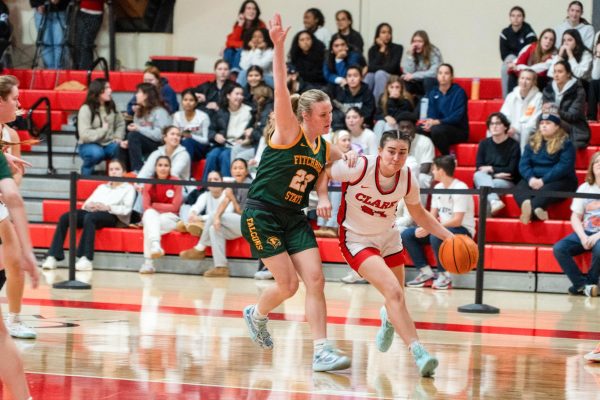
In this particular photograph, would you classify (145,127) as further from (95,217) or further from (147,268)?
(147,268)

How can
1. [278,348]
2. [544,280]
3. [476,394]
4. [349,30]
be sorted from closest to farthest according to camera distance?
[476,394], [278,348], [544,280], [349,30]

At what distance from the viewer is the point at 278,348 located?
704 cm

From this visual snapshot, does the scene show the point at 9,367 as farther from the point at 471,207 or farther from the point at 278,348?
the point at 471,207

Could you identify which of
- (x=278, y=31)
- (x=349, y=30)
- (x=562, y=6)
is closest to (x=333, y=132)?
(x=349, y=30)

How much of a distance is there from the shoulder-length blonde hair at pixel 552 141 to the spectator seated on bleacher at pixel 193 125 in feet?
13.1

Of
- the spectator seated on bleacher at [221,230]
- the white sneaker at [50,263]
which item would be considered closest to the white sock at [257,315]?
the spectator seated on bleacher at [221,230]

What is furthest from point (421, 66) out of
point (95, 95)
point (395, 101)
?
point (95, 95)

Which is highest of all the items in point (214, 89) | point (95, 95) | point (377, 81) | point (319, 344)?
point (377, 81)

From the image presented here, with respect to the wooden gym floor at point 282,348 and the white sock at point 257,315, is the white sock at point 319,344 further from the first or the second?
the white sock at point 257,315

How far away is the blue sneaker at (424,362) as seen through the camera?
6.03 meters

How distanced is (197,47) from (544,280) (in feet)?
25.3

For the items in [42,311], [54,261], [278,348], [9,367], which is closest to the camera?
[9,367]

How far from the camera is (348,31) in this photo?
14.8 m

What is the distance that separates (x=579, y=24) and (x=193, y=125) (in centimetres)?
493
